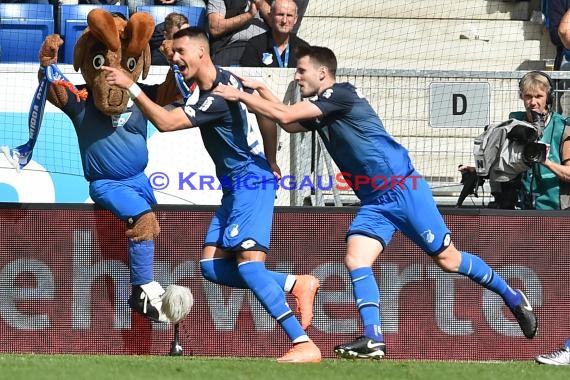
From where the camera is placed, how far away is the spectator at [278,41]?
38.9 feet

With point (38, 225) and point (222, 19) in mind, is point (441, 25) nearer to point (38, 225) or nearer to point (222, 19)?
point (222, 19)

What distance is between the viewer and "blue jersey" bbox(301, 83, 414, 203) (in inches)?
334

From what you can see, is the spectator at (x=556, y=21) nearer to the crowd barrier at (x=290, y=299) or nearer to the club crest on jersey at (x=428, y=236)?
the crowd barrier at (x=290, y=299)

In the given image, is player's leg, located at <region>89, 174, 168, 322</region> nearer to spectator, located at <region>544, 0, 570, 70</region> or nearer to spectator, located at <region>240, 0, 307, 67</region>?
spectator, located at <region>240, 0, 307, 67</region>

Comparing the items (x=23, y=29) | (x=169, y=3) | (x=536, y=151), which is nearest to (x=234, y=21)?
(x=169, y=3)

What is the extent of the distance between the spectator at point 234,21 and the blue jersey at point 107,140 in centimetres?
293

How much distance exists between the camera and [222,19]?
41.1 ft

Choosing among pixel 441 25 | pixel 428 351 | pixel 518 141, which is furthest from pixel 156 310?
pixel 441 25

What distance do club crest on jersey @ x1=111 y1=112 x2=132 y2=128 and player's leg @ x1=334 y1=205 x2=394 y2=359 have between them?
1.96m

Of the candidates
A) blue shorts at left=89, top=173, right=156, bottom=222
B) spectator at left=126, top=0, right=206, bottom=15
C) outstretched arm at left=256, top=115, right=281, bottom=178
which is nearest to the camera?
outstretched arm at left=256, top=115, right=281, bottom=178

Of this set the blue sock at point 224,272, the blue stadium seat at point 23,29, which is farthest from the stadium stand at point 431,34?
the blue sock at point 224,272

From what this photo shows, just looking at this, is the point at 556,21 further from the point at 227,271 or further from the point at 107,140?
the point at 227,271

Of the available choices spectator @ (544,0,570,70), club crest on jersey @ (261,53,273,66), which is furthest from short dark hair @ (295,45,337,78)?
spectator @ (544,0,570,70)

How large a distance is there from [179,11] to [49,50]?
11.7 feet
